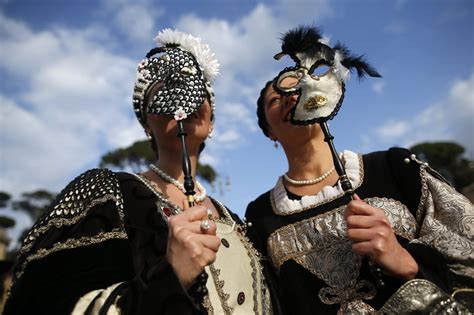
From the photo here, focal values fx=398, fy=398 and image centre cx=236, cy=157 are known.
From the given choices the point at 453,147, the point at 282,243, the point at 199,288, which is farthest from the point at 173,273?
the point at 453,147

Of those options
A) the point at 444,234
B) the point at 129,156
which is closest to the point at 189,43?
the point at 444,234

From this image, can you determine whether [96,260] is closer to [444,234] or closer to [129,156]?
[444,234]

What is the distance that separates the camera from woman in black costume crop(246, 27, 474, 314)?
218cm

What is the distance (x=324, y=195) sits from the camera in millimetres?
2896

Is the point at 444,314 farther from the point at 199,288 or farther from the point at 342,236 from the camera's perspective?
the point at 199,288

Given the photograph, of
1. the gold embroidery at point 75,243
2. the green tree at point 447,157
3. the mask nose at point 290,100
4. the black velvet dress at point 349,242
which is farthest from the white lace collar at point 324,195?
the green tree at point 447,157

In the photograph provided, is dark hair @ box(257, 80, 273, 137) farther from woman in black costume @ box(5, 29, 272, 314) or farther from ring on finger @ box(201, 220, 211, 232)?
ring on finger @ box(201, 220, 211, 232)

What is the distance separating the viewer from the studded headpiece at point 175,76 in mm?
2590

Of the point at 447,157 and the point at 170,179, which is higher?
the point at 447,157

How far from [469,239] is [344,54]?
1.57 metres

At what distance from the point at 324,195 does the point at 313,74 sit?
0.88m

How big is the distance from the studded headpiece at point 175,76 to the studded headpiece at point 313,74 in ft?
1.89

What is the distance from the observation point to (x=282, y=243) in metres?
2.87

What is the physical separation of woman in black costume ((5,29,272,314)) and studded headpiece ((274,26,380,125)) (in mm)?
665
